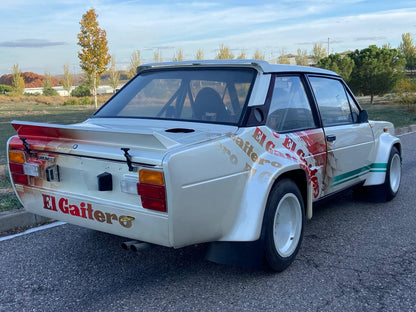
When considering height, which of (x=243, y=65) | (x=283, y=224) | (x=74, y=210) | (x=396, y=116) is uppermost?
(x=243, y=65)

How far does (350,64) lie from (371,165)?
25947 millimetres

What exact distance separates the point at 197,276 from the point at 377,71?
89.1 feet

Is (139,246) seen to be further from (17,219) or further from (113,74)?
(113,74)

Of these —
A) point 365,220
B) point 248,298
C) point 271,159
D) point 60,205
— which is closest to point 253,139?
point 271,159

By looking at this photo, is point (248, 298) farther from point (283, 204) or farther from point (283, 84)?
point (283, 84)

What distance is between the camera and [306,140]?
3.93 metres

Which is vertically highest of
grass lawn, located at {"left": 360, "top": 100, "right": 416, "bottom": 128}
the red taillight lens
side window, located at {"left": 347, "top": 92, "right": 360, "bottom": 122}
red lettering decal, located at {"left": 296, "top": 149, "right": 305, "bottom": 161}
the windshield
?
the windshield

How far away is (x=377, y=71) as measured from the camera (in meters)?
27.7

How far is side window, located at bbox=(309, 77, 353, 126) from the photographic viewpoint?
175 inches

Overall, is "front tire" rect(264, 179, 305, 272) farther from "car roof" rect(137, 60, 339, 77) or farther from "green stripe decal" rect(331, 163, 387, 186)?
"car roof" rect(137, 60, 339, 77)

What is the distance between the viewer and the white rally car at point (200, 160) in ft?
9.18

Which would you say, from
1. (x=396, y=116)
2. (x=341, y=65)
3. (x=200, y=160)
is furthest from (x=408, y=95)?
(x=200, y=160)

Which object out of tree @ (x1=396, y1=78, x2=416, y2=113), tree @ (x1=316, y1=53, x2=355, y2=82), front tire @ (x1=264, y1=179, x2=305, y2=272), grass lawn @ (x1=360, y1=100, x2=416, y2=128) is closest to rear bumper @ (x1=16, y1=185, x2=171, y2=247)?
front tire @ (x1=264, y1=179, x2=305, y2=272)

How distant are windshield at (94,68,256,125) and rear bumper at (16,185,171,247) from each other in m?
1.08
